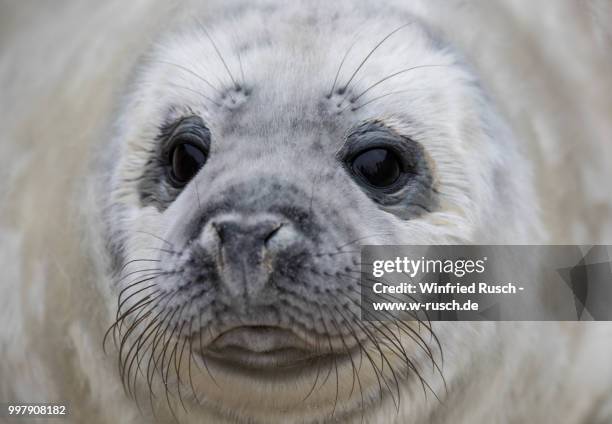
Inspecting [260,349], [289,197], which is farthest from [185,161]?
[260,349]

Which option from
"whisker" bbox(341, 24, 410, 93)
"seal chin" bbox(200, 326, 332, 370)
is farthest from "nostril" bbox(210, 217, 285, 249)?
"whisker" bbox(341, 24, 410, 93)

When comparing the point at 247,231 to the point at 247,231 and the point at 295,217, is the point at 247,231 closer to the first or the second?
the point at 247,231

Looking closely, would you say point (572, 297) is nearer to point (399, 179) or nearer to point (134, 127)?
point (399, 179)

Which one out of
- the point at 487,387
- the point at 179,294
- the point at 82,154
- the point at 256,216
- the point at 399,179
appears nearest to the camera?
the point at 256,216

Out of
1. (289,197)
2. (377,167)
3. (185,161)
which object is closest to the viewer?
(289,197)

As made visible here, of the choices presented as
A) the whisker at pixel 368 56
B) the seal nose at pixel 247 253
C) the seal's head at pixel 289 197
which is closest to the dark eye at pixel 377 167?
the seal's head at pixel 289 197

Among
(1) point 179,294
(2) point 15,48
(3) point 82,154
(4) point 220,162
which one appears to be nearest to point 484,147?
(4) point 220,162
